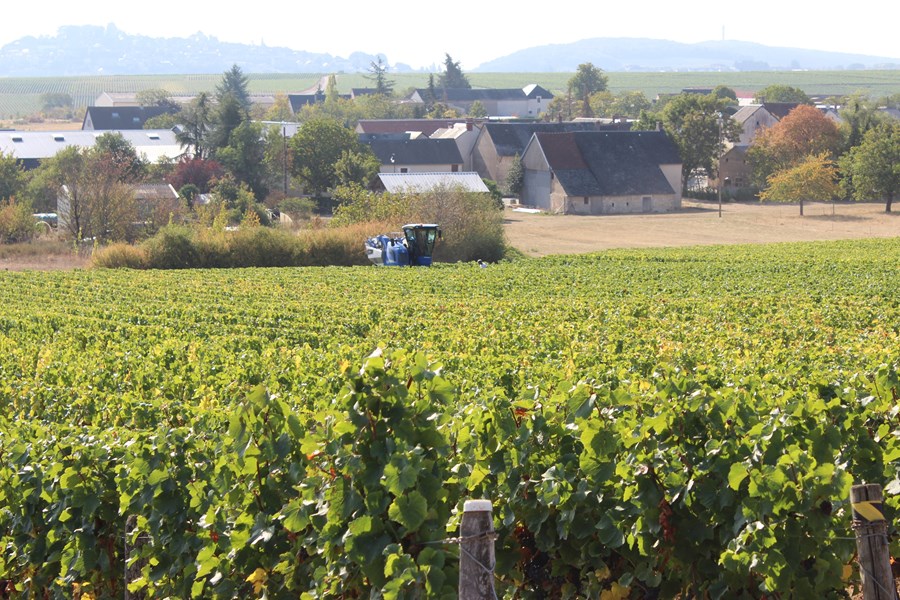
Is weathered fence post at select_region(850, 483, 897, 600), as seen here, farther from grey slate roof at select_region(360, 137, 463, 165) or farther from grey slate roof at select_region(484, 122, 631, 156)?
grey slate roof at select_region(360, 137, 463, 165)

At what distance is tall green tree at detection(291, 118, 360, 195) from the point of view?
274 ft

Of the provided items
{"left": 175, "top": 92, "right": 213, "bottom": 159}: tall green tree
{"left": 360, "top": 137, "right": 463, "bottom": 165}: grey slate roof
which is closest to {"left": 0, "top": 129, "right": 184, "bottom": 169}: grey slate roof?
{"left": 175, "top": 92, "right": 213, "bottom": 159}: tall green tree

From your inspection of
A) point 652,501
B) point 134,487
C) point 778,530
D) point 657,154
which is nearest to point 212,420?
point 134,487

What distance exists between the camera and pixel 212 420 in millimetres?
7613

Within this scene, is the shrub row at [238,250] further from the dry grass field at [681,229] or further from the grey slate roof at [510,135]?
the grey slate roof at [510,135]

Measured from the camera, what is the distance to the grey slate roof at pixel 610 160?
3282 inches

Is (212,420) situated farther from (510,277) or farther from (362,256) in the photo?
(362,256)

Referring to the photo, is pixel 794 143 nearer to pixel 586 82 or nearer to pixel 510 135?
pixel 510 135

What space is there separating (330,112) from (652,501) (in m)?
162

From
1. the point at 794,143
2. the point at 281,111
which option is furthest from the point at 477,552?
the point at 281,111

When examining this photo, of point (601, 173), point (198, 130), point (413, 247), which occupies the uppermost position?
point (198, 130)

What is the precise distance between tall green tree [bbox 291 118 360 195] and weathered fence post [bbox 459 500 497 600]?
79826 millimetres

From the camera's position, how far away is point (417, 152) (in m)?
97.1

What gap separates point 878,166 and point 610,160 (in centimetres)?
1928
